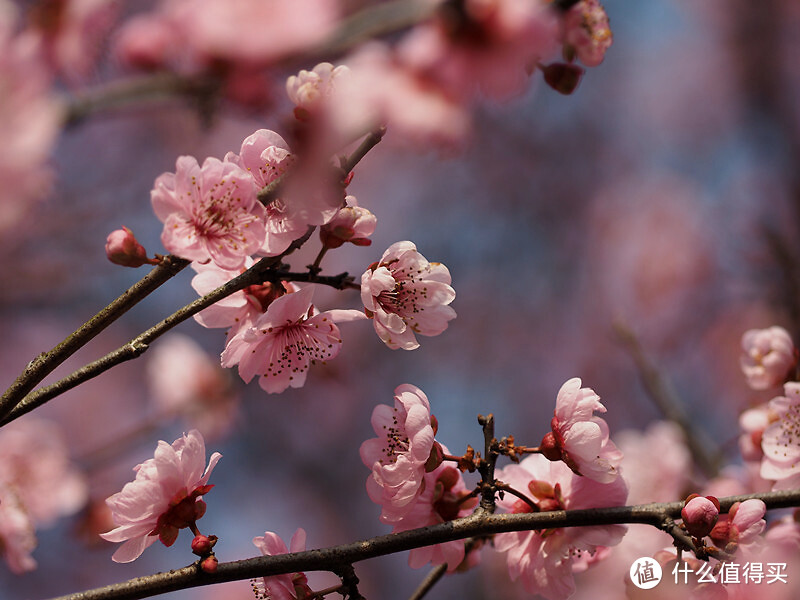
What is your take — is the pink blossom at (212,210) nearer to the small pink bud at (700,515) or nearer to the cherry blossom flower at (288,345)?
the cherry blossom flower at (288,345)

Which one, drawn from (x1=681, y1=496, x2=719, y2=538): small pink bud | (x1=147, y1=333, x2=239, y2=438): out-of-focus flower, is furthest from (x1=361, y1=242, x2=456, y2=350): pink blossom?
(x1=147, y1=333, x2=239, y2=438): out-of-focus flower

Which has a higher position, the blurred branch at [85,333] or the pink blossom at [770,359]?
the pink blossom at [770,359]

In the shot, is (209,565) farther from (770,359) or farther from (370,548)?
(770,359)

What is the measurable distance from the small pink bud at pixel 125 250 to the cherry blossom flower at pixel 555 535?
0.54 meters

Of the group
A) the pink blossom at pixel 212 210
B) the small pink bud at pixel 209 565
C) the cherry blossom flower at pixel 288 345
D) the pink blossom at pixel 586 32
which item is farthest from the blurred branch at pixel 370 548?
the pink blossom at pixel 586 32

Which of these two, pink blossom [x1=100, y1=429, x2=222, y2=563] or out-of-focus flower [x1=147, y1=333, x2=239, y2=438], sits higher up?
out-of-focus flower [x1=147, y1=333, x2=239, y2=438]

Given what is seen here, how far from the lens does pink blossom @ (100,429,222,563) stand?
75 cm

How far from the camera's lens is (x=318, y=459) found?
4.48 m

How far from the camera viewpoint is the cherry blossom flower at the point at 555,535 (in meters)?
0.85

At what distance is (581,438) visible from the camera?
0.79 meters

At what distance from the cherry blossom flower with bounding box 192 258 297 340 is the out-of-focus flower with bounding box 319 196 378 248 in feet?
0.26

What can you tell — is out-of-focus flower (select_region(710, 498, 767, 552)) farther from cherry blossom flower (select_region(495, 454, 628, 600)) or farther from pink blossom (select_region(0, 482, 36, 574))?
pink blossom (select_region(0, 482, 36, 574))

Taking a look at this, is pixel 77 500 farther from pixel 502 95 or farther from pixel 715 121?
pixel 715 121

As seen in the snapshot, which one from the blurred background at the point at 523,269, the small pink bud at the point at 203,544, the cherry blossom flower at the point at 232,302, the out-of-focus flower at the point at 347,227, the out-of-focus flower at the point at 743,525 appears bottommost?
the small pink bud at the point at 203,544
